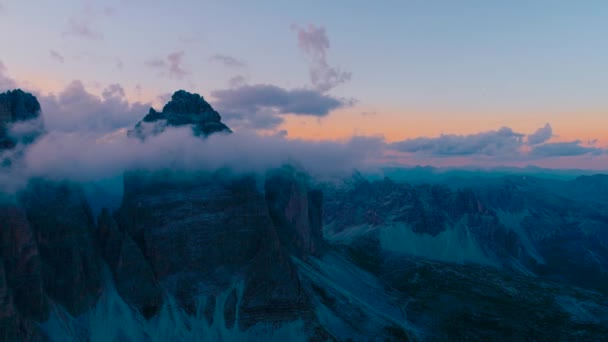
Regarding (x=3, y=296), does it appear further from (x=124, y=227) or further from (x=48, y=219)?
(x=124, y=227)

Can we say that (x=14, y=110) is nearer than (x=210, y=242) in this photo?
Yes

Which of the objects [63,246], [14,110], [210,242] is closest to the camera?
[63,246]

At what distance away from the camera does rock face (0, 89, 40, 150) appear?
14162cm

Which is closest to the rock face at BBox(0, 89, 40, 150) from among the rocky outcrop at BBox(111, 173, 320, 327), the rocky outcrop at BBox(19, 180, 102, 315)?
the rocky outcrop at BBox(19, 180, 102, 315)

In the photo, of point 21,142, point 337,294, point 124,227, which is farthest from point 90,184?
point 337,294

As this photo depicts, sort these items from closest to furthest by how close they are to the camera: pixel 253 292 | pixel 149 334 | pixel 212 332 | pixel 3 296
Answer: pixel 3 296, pixel 149 334, pixel 212 332, pixel 253 292

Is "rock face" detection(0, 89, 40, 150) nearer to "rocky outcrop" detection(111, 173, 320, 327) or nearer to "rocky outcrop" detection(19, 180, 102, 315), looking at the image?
"rocky outcrop" detection(19, 180, 102, 315)

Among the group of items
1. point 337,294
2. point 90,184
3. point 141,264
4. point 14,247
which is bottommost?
point 337,294

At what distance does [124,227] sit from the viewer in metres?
169

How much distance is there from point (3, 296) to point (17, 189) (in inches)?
1303

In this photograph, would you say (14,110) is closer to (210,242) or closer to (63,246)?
(63,246)

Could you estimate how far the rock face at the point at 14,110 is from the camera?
465ft

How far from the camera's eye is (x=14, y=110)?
147500 millimetres

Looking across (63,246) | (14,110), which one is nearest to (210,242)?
(63,246)
